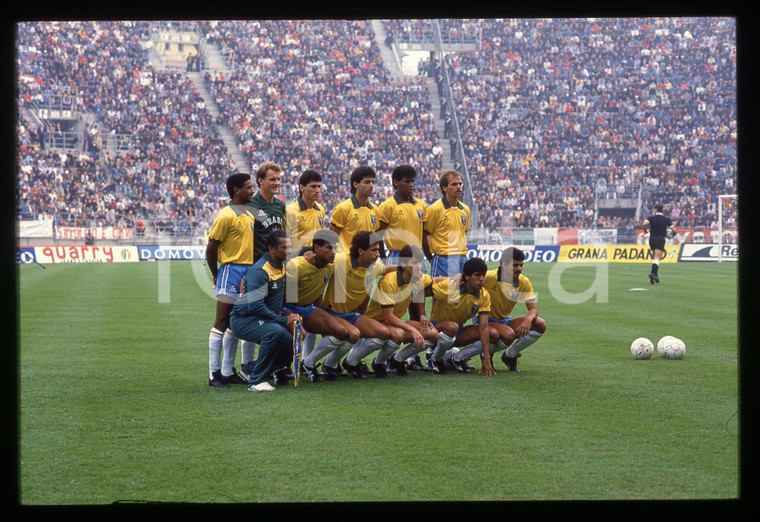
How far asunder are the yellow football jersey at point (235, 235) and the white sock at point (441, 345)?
2.13 m

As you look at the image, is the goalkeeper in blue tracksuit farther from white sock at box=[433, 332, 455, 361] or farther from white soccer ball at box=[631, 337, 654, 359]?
white soccer ball at box=[631, 337, 654, 359]

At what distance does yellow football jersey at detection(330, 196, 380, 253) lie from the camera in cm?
904

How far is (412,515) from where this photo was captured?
113 inches

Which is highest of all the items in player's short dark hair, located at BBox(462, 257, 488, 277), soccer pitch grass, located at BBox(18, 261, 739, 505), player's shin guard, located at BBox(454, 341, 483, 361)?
player's short dark hair, located at BBox(462, 257, 488, 277)

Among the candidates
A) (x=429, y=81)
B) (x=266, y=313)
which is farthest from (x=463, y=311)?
(x=429, y=81)

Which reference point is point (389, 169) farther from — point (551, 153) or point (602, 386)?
point (602, 386)

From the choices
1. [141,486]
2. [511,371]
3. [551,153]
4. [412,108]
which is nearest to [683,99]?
[551,153]

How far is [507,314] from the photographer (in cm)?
916

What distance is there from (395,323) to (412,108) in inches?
1486

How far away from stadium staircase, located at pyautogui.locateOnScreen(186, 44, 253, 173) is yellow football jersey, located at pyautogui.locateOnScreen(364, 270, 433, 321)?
32960 mm

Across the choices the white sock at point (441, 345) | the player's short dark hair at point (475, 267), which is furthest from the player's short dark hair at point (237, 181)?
the white sock at point (441, 345)

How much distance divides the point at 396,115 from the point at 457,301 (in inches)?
1450

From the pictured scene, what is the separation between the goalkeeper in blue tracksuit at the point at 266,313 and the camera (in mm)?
7762

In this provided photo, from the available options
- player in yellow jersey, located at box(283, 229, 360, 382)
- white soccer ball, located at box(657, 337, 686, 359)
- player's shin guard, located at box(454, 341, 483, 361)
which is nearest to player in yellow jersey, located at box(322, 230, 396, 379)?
player in yellow jersey, located at box(283, 229, 360, 382)
